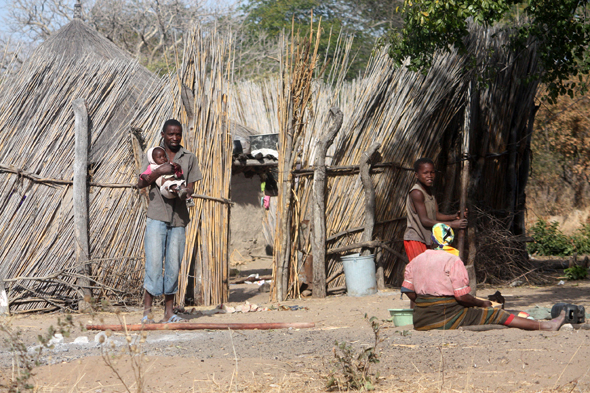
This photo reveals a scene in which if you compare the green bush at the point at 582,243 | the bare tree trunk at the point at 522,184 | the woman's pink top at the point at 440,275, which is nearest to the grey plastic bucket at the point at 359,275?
the woman's pink top at the point at 440,275

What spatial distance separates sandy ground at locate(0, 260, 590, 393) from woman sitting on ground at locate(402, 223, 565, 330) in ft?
0.39

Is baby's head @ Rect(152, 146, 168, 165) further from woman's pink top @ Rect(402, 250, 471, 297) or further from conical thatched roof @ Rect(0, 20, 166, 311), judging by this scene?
woman's pink top @ Rect(402, 250, 471, 297)

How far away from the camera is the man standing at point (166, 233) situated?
5.06 m

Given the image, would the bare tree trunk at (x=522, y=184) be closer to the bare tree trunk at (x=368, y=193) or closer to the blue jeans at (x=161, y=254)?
the bare tree trunk at (x=368, y=193)

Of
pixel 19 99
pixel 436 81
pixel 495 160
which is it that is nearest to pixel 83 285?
pixel 19 99

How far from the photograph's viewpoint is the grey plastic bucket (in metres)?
7.03

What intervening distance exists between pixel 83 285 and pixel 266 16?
19651mm

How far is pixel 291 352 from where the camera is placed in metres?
3.85

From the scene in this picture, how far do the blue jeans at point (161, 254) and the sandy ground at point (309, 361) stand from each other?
57cm

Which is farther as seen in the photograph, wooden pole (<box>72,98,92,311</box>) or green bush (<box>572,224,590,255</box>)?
green bush (<box>572,224,590,255</box>)

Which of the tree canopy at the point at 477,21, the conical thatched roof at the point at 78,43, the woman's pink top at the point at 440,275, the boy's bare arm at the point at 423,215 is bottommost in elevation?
the woman's pink top at the point at 440,275

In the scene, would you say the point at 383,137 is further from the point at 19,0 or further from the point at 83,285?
the point at 19,0

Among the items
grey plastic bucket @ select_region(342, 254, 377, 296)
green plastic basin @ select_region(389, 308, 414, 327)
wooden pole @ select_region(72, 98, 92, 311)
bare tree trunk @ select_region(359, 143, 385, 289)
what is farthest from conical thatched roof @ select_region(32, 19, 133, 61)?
green plastic basin @ select_region(389, 308, 414, 327)

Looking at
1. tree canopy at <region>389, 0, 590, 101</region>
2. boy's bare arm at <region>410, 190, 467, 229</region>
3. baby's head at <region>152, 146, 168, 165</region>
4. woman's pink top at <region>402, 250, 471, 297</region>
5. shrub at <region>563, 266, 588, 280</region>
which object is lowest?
shrub at <region>563, 266, 588, 280</region>
